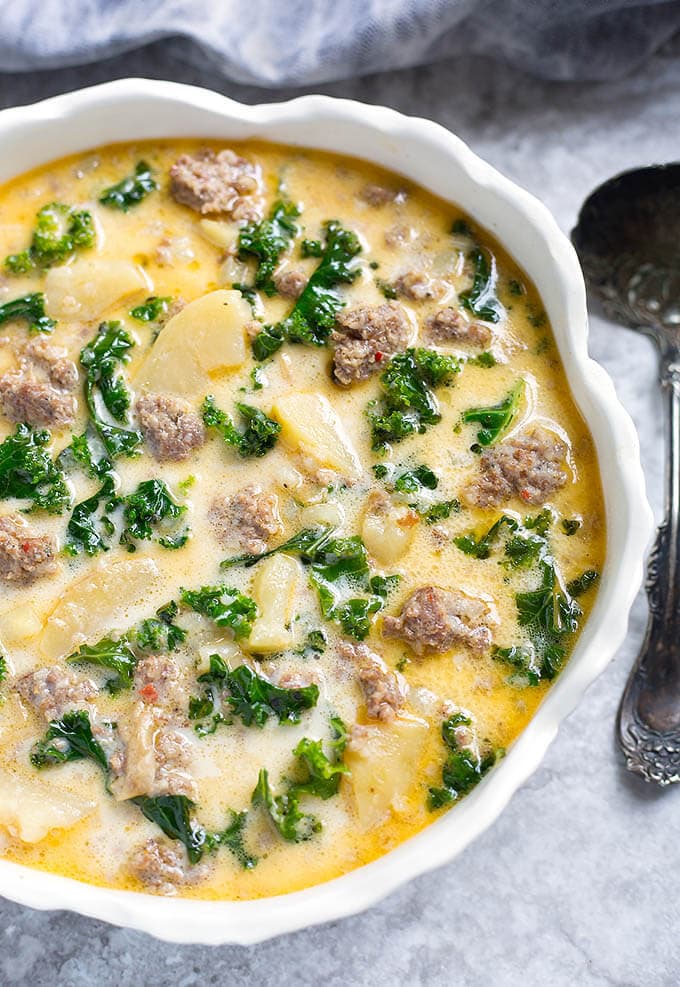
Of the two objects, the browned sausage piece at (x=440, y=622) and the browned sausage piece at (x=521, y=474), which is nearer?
the browned sausage piece at (x=440, y=622)

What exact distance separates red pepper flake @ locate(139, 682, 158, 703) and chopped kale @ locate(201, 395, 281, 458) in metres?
0.78

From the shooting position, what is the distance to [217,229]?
4.03 m

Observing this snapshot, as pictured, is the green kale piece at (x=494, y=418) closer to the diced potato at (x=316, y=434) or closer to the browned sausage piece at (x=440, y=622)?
the diced potato at (x=316, y=434)

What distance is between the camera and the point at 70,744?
3.65 m

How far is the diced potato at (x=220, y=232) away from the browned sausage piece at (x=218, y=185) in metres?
0.03

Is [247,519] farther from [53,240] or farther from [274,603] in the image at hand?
[53,240]

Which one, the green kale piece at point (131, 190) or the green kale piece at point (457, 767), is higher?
the green kale piece at point (131, 190)

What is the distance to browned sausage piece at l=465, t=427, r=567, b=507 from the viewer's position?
3.74 m

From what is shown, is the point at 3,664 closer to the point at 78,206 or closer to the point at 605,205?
the point at 78,206

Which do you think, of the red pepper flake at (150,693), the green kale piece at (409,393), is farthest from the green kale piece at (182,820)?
the green kale piece at (409,393)

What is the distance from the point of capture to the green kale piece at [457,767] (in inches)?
141

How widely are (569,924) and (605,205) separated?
2578mm

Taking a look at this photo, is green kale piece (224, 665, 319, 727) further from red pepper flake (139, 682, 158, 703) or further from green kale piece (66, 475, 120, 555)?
green kale piece (66, 475, 120, 555)

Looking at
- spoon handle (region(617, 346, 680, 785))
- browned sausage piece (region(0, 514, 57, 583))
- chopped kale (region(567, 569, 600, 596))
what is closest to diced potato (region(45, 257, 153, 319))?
browned sausage piece (region(0, 514, 57, 583))
